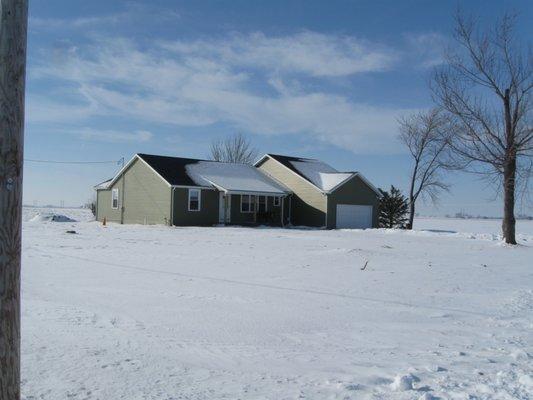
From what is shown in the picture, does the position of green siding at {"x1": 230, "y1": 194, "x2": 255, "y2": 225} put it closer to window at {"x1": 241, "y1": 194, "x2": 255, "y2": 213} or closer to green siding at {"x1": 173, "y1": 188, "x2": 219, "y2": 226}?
window at {"x1": 241, "y1": 194, "x2": 255, "y2": 213}

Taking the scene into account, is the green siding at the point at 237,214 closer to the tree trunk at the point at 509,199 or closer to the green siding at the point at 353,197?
the green siding at the point at 353,197

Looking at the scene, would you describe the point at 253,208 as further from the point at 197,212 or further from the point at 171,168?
the point at 171,168

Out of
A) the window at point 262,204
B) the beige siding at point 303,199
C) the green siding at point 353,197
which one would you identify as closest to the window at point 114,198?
the window at point 262,204

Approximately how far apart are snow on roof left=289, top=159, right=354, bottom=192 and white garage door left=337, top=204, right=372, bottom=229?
173 cm

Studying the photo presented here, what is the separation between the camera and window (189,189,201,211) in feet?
109

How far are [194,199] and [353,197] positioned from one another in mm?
11759

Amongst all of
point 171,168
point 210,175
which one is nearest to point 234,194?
point 210,175

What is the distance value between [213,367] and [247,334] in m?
1.41

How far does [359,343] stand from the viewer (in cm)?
635

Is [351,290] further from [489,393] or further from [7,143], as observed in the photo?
[7,143]

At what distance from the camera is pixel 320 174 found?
131 feet

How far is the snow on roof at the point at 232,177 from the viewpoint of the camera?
34.8 m

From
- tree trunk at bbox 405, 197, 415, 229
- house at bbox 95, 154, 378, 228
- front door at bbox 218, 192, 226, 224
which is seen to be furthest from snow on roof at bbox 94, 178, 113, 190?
tree trunk at bbox 405, 197, 415, 229

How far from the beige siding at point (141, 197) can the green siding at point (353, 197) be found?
36.3ft
